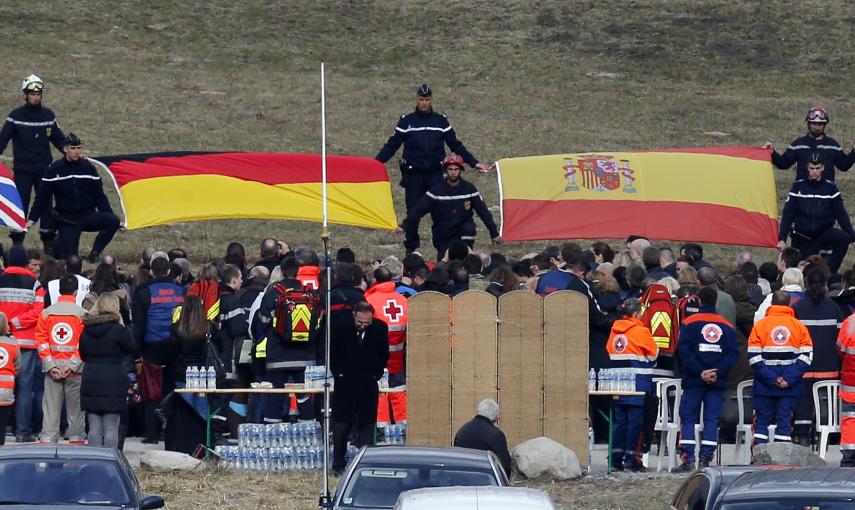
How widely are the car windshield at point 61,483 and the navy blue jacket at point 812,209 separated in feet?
41.6

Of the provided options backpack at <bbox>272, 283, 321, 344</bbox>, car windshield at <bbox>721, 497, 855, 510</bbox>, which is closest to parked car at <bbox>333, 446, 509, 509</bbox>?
car windshield at <bbox>721, 497, 855, 510</bbox>

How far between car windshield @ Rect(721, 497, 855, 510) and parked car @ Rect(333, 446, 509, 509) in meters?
2.27

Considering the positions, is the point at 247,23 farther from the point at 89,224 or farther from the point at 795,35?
the point at 89,224

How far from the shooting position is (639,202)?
24922 millimetres

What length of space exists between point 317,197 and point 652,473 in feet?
26.2

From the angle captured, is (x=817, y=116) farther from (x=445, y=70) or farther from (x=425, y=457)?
(x=445, y=70)

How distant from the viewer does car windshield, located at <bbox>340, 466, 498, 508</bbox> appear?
13.5m

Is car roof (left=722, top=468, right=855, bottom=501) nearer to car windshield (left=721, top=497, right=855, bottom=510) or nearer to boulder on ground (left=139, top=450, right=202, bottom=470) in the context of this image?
car windshield (left=721, top=497, right=855, bottom=510)

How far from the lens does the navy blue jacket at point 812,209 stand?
2423 centimetres

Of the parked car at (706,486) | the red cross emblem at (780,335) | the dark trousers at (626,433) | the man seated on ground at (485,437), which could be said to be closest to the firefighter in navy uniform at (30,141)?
the dark trousers at (626,433)

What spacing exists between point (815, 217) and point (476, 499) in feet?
44.7

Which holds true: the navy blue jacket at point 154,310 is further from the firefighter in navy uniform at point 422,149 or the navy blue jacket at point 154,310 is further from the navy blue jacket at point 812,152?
the navy blue jacket at point 812,152

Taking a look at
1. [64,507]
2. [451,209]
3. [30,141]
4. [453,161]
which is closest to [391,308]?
[451,209]

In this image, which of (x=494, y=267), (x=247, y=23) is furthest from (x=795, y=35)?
(x=494, y=267)
